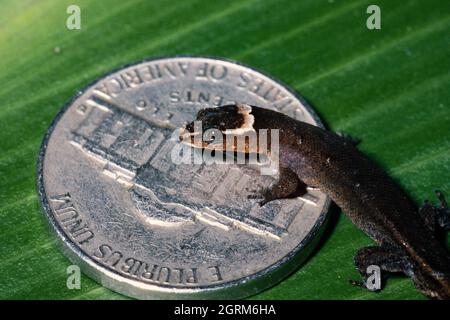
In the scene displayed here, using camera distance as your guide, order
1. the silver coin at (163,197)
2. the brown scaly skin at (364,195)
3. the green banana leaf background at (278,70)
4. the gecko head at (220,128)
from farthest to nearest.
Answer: the gecko head at (220,128), the green banana leaf background at (278,70), the brown scaly skin at (364,195), the silver coin at (163,197)

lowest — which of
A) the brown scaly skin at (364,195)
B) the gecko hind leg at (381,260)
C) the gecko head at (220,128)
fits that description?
the gecko hind leg at (381,260)

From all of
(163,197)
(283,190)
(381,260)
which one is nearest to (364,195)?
(381,260)

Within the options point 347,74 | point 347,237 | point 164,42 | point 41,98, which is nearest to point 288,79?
Answer: point 347,74

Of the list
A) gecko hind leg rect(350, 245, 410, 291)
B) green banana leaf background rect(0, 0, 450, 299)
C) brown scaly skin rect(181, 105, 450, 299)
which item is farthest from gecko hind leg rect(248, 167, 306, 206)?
gecko hind leg rect(350, 245, 410, 291)

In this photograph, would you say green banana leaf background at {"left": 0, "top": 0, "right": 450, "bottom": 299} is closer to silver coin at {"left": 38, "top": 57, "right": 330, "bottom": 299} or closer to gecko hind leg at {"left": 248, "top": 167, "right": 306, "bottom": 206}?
silver coin at {"left": 38, "top": 57, "right": 330, "bottom": 299}

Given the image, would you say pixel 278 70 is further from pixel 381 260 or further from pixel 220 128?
pixel 381 260

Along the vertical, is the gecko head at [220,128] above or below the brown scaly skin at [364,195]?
above

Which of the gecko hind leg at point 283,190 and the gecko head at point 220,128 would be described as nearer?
the gecko hind leg at point 283,190

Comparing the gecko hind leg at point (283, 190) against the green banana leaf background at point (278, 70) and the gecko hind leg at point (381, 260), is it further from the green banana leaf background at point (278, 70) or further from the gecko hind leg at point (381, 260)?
the gecko hind leg at point (381, 260)

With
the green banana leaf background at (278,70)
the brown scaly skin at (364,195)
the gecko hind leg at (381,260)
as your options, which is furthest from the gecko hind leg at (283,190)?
the gecko hind leg at (381,260)
